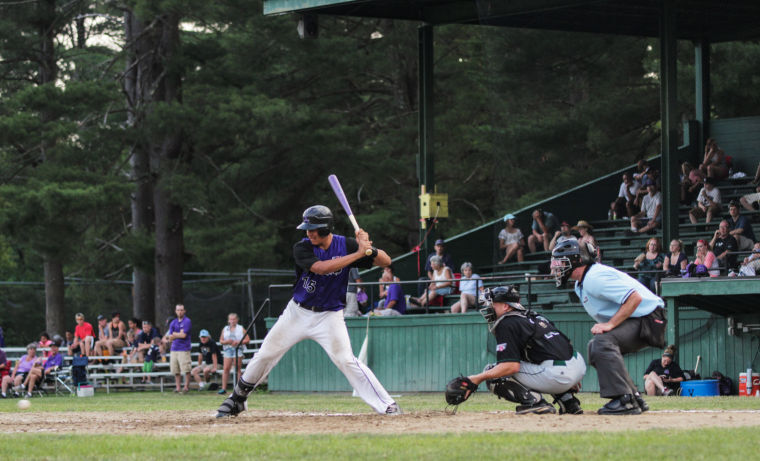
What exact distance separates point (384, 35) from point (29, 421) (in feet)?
85.1

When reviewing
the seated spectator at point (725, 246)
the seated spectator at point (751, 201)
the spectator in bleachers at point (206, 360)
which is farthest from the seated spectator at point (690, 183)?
the spectator in bleachers at point (206, 360)

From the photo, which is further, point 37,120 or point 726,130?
point 37,120

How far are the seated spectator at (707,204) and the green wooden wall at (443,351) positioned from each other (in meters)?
3.42

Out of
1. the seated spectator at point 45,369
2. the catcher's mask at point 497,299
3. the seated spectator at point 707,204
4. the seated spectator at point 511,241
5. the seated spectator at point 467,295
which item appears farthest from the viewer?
the seated spectator at point 45,369

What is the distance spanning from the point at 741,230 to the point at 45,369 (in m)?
14.6

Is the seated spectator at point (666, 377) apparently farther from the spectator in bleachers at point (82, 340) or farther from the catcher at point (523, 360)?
the spectator in bleachers at point (82, 340)

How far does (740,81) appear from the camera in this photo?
29734 millimetres

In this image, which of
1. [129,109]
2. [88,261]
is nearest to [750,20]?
[129,109]

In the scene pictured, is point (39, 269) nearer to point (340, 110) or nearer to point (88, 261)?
point (88, 261)

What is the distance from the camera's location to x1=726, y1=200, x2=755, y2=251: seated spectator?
777 inches

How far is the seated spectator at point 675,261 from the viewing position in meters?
19.3

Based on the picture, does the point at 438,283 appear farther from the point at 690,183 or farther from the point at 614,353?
the point at 614,353

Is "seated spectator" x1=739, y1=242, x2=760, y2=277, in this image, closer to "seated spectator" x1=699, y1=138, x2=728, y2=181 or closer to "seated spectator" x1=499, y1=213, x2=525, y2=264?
"seated spectator" x1=499, y1=213, x2=525, y2=264

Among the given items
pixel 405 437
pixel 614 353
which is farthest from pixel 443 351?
pixel 405 437
